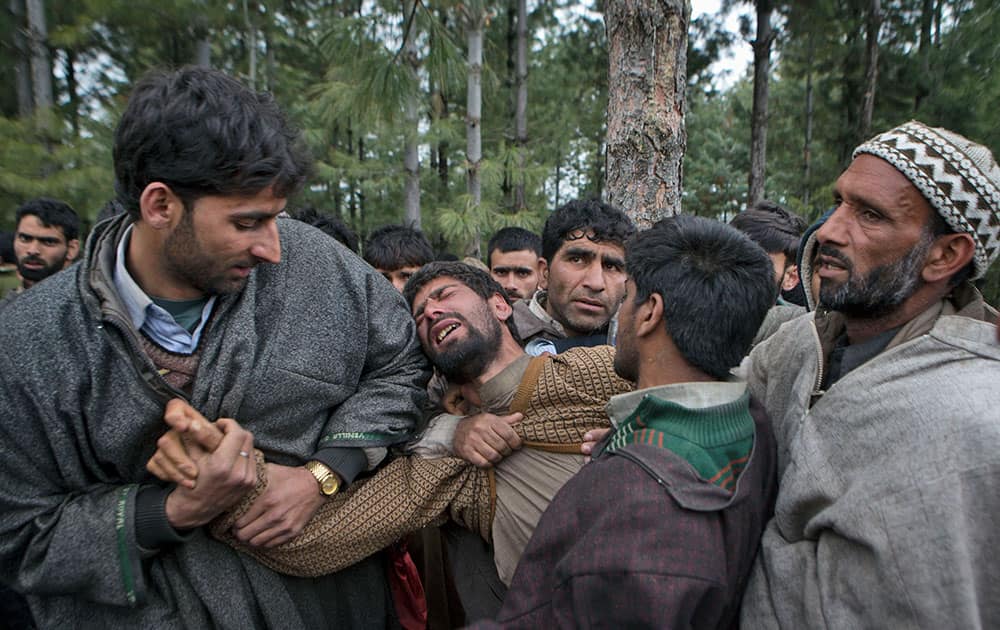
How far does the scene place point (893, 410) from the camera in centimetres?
129

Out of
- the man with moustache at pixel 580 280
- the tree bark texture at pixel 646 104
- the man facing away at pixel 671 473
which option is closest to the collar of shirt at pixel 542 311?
the man with moustache at pixel 580 280

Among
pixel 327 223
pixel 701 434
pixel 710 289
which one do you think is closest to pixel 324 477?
pixel 701 434

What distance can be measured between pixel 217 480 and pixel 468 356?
923mm

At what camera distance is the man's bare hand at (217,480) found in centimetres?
138

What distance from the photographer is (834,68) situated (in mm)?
14602

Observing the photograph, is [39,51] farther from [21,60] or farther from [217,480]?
[217,480]

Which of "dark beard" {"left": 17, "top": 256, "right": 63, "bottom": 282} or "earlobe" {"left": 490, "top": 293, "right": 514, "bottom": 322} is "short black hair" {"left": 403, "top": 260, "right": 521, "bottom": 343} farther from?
"dark beard" {"left": 17, "top": 256, "right": 63, "bottom": 282}

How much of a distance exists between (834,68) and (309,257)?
16.7m

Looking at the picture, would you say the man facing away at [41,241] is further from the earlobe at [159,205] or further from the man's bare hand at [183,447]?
the man's bare hand at [183,447]

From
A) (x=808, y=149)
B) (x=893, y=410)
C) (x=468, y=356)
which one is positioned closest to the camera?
(x=893, y=410)

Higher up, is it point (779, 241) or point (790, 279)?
point (779, 241)

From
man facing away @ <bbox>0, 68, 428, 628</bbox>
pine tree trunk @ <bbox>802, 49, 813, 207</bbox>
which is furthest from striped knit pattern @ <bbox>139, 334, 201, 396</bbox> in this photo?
pine tree trunk @ <bbox>802, 49, 813, 207</bbox>

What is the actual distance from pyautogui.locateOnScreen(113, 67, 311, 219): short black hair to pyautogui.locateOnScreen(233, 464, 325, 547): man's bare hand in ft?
2.58

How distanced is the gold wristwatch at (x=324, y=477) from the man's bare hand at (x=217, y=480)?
22cm
